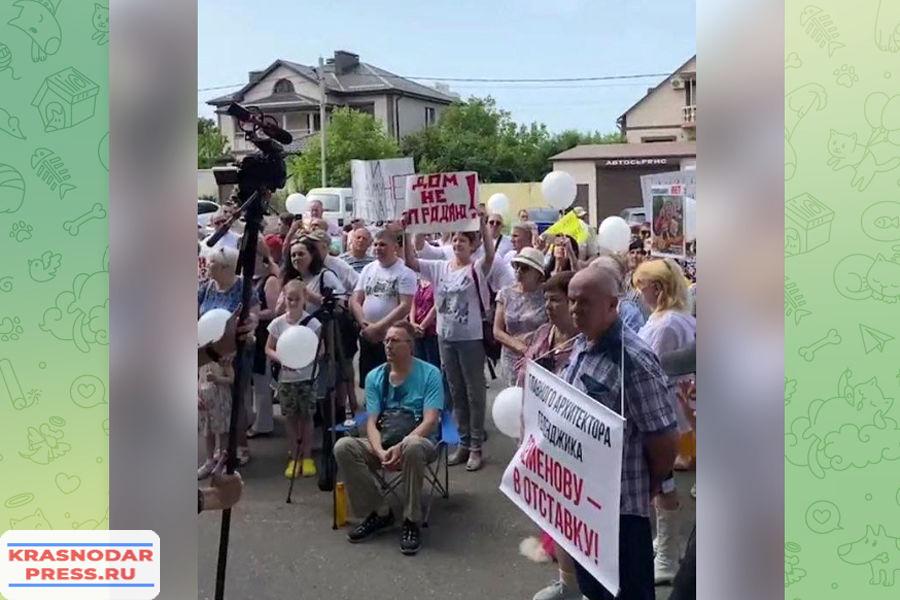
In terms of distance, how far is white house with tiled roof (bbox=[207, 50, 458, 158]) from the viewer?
255 inches

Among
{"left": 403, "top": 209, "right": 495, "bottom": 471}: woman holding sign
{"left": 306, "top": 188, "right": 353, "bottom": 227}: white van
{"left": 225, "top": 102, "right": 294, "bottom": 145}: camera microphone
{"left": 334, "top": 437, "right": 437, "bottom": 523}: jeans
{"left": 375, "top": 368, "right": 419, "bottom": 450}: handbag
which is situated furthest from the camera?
{"left": 306, "top": 188, "right": 353, "bottom": 227}: white van

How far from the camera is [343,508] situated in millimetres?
4312

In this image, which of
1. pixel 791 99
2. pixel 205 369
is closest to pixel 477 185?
pixel 205 369

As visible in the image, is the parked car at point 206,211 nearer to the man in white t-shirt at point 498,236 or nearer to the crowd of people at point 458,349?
the crowd of people at point 458,349

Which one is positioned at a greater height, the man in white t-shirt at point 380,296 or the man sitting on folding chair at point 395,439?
the man in white t-shirt at point 380,296

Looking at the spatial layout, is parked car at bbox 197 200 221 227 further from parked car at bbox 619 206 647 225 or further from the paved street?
parked car at bbox 619 206 647 225

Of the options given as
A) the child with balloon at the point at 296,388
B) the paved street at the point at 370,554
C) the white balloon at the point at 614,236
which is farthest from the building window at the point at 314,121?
the paved street at the point at 370,554

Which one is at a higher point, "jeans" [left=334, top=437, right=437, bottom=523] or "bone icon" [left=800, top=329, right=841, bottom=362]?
"bone icon" [left=800, top=329, right=841, bottom=362]

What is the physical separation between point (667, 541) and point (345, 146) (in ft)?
22.1

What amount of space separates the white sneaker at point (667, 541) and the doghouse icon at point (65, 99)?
275 cm

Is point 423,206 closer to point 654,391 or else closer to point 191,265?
point 654,391

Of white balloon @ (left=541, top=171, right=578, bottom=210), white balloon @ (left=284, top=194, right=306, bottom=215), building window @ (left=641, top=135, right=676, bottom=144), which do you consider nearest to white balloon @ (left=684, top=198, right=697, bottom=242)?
white balloon @ (left=541, top=171, right=578, bottom=210)

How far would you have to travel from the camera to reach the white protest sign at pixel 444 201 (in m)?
5.29

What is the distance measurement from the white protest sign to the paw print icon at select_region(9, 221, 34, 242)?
11.6 feet
